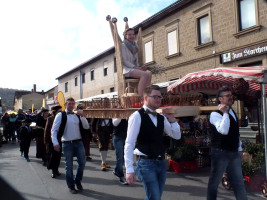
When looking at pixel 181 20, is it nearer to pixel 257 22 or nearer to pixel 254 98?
pixel 257 22

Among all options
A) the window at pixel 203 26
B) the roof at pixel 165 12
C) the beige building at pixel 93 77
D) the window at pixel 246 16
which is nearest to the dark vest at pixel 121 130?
the window at pixel 246 16

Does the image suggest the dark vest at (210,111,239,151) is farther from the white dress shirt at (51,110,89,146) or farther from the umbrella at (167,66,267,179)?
the umbrella at (167,66,267,179)

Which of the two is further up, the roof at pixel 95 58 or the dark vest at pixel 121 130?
the roof at pixel 95 58

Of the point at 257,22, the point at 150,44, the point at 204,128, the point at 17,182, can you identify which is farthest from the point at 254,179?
the point at 150,44

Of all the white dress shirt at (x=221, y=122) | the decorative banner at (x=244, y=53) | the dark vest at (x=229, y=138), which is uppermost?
the decorative banner at (x=244, y=53)

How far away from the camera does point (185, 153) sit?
22.3 ft

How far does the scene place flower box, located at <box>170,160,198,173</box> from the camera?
6938 millimetres

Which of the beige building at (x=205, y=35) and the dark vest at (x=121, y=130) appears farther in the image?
the beige building at (x=205, y=35)

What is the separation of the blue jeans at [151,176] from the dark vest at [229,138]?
995 mm

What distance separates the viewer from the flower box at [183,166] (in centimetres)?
694

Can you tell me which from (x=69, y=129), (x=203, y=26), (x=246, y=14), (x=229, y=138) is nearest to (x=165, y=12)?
(x=203, y=26)

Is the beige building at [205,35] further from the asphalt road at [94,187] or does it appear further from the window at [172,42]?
the asphalt road at [94,187]

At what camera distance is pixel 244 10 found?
13156 millimetres

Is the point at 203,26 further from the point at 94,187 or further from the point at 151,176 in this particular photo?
the point at 151,176
